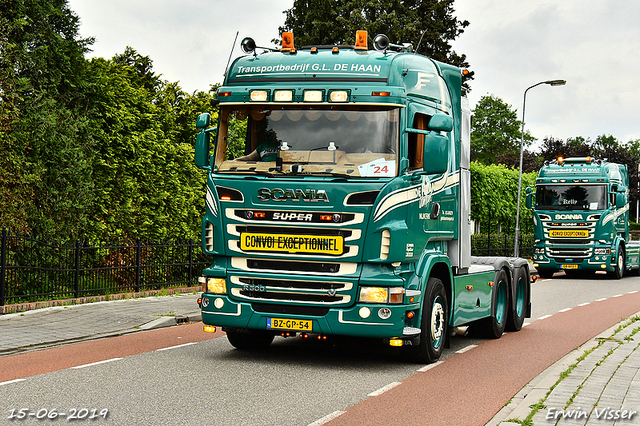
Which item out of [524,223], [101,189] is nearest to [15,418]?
[101,189]

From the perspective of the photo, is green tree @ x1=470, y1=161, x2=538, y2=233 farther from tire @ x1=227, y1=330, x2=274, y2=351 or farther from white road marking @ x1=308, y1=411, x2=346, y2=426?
white road marking @ x1=308, y1=411, x2=346, y2=426

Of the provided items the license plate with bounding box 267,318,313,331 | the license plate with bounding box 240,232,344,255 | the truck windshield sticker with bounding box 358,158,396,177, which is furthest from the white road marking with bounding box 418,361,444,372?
the truck windshield sticker with bounding box 358,158,396,177

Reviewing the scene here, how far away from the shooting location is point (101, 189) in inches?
723

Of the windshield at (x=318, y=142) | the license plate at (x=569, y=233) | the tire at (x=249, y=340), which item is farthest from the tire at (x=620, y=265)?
the windshield at (x=318, y=142)

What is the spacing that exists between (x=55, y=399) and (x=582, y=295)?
55.6 ft

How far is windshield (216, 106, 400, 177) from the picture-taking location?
29.2 feet

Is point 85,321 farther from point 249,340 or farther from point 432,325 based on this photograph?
point 432,325

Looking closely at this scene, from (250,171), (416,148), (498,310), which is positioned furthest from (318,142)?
(498,310)

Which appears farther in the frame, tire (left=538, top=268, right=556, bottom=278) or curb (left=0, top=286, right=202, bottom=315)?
tire (left=538, top=268, right=556, bottom=278)

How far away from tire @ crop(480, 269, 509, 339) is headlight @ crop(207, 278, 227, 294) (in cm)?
473

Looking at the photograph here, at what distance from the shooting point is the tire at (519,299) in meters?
13.2

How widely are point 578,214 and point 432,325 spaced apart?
19.2 m

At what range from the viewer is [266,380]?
27.4 feet

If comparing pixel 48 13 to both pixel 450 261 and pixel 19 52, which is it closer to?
pixel 19 52
